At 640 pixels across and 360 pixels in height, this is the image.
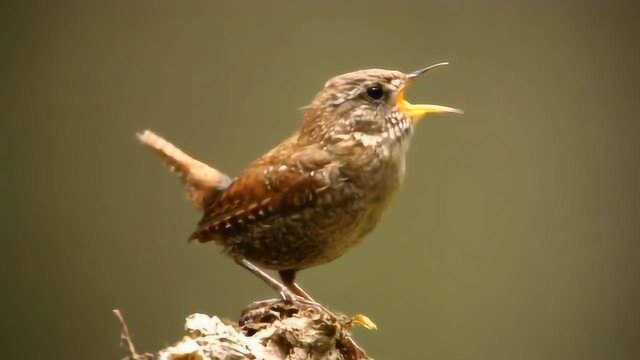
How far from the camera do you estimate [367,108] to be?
7.07 feet

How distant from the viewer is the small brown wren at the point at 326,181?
82.8 inches

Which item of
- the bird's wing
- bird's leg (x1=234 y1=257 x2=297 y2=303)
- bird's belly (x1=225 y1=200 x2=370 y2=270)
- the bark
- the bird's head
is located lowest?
the bark

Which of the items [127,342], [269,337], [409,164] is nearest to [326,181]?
[269,337]

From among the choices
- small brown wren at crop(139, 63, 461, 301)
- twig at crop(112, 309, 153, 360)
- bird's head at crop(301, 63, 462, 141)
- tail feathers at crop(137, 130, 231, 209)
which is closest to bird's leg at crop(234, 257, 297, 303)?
small brown wren at crop(139, 63, 461, 301)

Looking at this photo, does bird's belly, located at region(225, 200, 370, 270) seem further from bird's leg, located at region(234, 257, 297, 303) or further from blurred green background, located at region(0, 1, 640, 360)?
blurred green background, located at region(0, 1, 640, 360)

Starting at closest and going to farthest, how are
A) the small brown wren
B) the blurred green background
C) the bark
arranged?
the bark → the small brown wren → the blurred green background

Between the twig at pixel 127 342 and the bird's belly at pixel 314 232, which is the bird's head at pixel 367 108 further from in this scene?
the twig at pixel 127 342

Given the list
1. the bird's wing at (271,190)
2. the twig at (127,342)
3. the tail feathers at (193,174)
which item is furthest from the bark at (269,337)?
the tail feathers at (193,174)

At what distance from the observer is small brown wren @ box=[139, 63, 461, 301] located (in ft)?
6.90

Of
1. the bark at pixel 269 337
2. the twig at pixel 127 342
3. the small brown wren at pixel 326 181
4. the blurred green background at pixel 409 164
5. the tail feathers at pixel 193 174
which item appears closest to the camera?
the twig at pixel 127 342

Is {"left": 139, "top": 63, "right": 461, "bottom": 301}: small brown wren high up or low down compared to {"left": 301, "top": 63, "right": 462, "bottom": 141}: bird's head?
down

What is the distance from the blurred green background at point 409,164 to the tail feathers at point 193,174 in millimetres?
493

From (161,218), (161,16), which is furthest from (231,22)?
(161,218)

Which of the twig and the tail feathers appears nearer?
the twig
